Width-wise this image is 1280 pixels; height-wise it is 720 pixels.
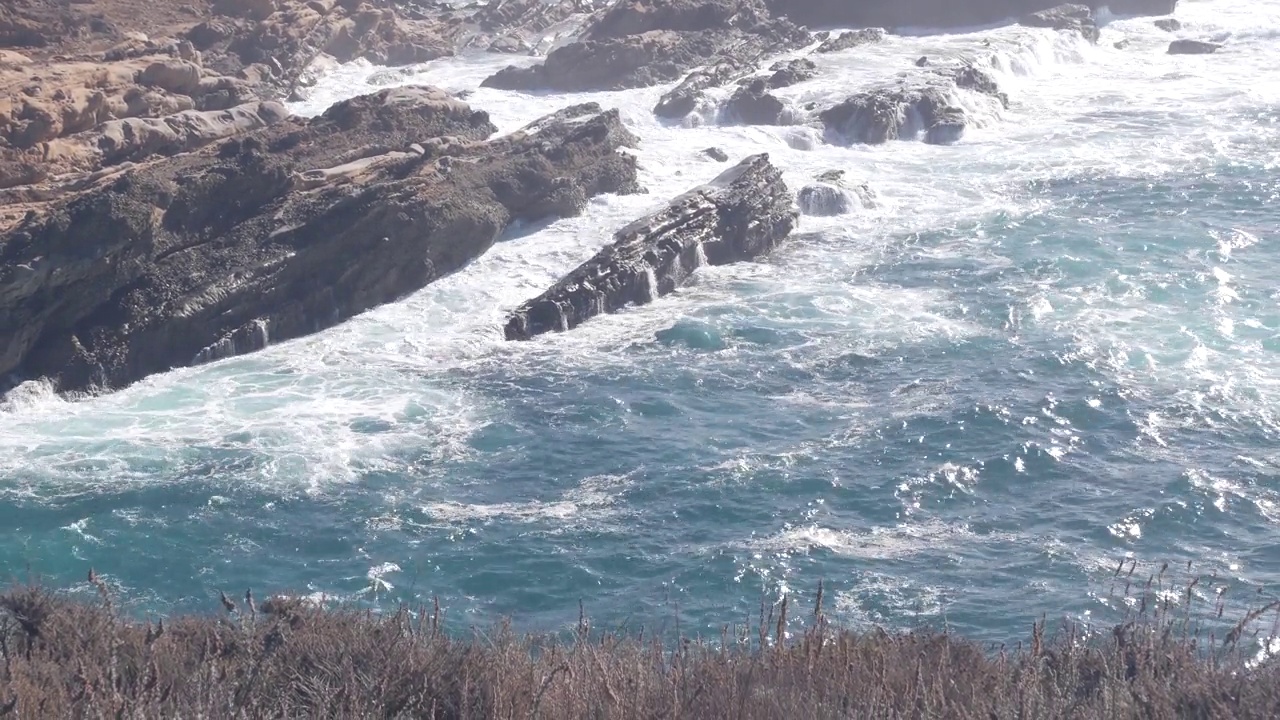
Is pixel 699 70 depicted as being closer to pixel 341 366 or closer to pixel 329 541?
pixel 341 366

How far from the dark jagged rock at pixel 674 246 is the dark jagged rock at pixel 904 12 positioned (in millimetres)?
20405

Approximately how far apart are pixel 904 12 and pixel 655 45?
10.9 meters

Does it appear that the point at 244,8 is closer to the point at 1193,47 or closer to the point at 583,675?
the point at 1193,47

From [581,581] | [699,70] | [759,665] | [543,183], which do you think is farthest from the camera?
[699,70]

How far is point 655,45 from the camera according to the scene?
43.3 metres

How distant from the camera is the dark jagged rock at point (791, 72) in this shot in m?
39.6

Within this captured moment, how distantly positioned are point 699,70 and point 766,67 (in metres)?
2.56

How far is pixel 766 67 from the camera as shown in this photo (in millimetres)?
42281

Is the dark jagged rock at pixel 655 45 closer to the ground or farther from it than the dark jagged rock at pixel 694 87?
farther from it

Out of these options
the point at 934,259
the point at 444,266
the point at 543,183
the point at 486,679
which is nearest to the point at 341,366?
the point at 444,266

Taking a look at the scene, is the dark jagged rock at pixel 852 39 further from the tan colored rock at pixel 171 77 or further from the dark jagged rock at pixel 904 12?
the tan colored rock at pixel 171 77

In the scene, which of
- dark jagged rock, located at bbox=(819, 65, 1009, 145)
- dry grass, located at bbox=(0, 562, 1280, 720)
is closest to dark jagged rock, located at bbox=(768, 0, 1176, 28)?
dark jagged rock, located at bbox=(819, 65, 1009, 145)

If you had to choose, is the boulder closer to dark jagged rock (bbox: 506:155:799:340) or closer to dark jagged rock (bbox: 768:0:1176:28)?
dark jagged rock (bbox: 768:0:1176:28)

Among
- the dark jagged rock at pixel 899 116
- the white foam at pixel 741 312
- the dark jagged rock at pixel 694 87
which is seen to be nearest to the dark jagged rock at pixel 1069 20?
the white foam at pixel 741 312
